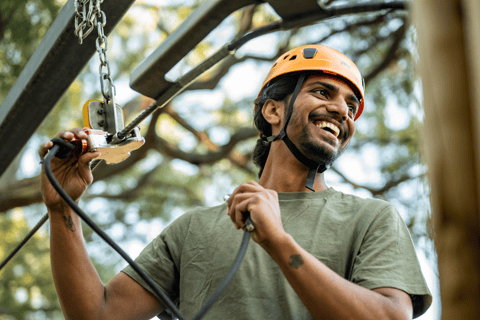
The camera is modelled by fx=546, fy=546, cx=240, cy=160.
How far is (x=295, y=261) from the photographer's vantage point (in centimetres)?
170

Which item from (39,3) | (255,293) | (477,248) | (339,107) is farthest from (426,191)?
(39,3)


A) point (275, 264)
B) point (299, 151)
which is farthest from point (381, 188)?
point (275, 264)

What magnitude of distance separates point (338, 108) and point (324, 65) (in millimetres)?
261

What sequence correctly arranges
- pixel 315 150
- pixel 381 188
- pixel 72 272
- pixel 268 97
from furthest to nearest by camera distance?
pixel 381 188
pixel 268 97
pixel 315 150
pixel 72 272

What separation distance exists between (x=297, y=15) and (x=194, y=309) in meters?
1.22

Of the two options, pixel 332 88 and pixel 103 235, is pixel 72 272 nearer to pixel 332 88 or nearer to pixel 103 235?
pixel 103 235

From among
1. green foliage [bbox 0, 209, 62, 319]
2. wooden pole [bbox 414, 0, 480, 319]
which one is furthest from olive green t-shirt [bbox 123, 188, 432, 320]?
green foliage [bbox 0, 209, 62, 319]

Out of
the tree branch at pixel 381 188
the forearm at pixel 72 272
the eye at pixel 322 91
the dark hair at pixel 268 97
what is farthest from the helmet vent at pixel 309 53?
the tree branch at pixel 381 188

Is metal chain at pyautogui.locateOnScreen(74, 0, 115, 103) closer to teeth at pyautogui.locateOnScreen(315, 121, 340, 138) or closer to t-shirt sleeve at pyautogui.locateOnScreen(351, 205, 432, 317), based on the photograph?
teeth at pyautogui.locateOnScreen(315, 121, 340, 138)

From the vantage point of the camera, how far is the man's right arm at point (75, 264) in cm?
217

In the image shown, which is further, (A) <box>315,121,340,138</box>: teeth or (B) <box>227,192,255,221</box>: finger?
(A) <box>315,121,340,138</box>: teeth

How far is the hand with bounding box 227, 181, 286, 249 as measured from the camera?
5.67 feet

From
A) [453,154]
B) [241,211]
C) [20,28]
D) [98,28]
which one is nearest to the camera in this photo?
[453,154]

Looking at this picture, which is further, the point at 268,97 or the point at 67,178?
the point at 268,97
